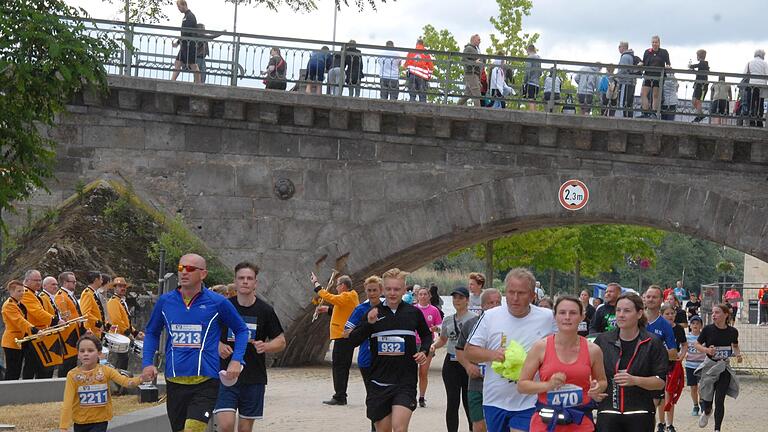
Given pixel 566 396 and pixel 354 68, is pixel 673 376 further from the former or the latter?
pixel 354 68

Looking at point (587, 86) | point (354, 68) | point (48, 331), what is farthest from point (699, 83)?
point (48, 331)

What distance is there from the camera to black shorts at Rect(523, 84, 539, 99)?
21.7 meters

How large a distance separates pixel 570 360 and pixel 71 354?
9.03 meters

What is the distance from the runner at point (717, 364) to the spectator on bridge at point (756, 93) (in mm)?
6336

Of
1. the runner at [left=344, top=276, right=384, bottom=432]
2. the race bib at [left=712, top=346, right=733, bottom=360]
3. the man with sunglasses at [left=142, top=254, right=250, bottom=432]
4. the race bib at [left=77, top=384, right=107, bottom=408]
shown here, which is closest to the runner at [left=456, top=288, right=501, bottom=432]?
the runner at [left=344, top=276, right=384, bottom=432]

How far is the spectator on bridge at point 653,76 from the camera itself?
2111 cm

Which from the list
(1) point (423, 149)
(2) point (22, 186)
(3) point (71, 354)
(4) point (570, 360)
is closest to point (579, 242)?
(1) point (423, 149)

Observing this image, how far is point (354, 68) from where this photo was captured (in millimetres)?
21625

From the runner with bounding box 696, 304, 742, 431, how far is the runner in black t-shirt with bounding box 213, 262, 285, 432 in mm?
5957

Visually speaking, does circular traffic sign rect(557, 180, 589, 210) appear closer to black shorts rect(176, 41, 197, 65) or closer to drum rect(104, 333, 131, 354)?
black shorts rect(176, 41, 197, 65)

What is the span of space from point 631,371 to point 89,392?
4013mm

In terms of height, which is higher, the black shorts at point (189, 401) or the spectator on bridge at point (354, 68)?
the spectator on bridge at point (354, 68)

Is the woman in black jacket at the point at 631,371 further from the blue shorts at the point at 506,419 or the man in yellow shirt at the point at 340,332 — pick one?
the man in yellow shirt at the point at 340,332

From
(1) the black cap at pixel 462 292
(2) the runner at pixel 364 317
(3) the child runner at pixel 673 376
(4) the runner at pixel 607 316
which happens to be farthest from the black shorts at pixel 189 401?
(4) the runner at pixel 607 316
